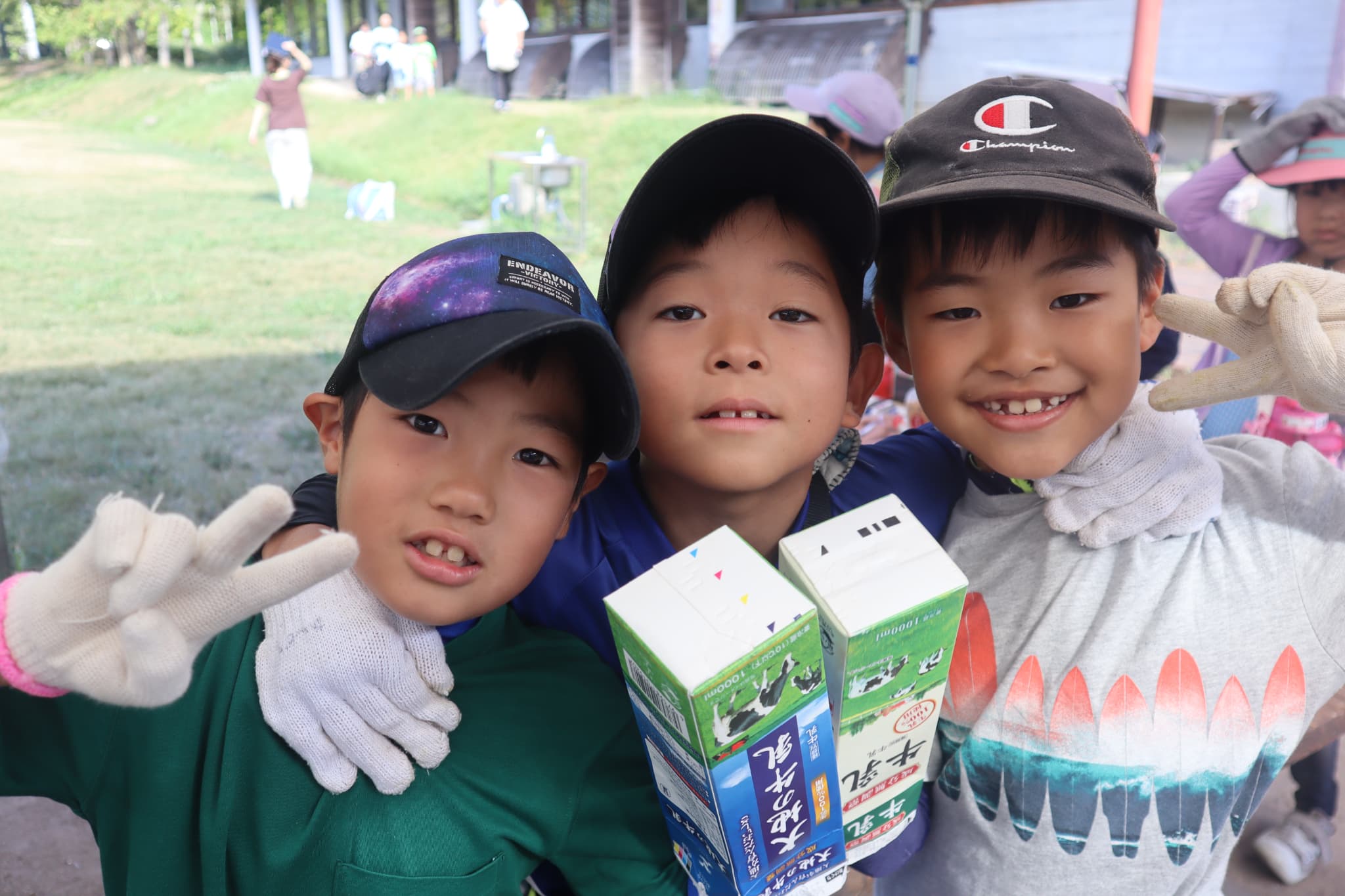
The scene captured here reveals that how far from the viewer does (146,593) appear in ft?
2.39

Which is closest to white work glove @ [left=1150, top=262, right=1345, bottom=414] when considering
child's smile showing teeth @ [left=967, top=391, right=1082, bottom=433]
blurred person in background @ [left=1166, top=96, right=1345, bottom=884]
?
child's smile showing teeth @ [left=967, top=391, right=1082, bottom=433]

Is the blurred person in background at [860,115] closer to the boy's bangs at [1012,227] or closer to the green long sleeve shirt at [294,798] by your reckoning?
the boy's bangs at [1012,227]

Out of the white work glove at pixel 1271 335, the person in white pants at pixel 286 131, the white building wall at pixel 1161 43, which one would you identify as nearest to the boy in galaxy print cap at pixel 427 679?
the white work glove at pixel 1271 335

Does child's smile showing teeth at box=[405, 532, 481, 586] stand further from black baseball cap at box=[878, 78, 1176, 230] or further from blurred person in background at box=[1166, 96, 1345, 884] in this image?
blurred person in background at box=[1166, 96, 1345, 884]

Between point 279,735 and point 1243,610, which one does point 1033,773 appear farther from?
point 279,735

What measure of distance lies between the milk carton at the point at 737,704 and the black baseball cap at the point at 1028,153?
1.86 ft

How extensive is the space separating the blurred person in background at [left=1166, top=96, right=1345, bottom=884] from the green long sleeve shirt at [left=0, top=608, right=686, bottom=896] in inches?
83.1

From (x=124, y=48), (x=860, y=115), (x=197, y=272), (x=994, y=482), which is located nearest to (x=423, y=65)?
(x=124, y=48)

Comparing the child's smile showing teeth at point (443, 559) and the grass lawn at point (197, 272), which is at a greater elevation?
the child's smile showing teeth at point (443, 559)

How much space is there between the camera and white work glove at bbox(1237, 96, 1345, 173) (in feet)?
9.35

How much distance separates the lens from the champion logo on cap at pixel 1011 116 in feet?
3.92

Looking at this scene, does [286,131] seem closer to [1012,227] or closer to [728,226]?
[728,226]

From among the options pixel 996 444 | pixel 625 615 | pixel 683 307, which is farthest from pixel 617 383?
pixel 996 444

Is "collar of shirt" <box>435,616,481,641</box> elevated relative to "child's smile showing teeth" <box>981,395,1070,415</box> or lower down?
lower down
